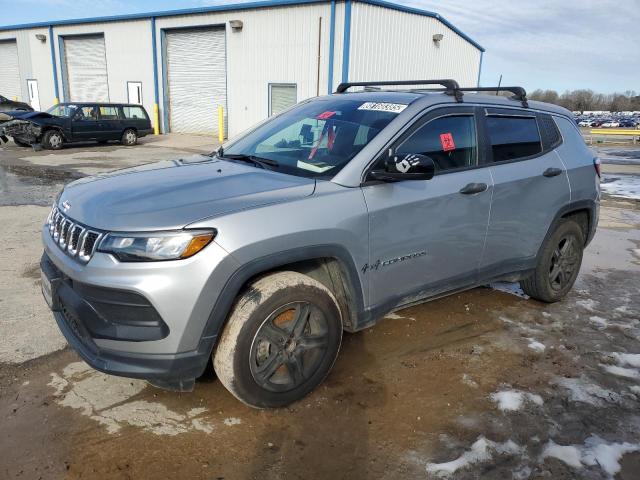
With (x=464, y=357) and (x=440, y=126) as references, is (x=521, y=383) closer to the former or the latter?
(x=464, y=357)

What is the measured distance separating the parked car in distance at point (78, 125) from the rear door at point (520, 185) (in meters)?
15.9

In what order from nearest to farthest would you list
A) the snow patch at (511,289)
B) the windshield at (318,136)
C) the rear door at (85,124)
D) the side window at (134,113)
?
the windshield at (318,136), the snow patch at (511,289), the rear door at (85,124), the side window at (134,113)

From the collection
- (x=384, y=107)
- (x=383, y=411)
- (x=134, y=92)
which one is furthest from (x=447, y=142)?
(x=134, y=92)

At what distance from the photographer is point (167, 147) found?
19.4 meters

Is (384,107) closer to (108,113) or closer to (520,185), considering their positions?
(520,185)

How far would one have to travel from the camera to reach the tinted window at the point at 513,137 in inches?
151

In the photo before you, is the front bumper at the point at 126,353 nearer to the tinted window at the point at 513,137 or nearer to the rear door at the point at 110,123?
the tinted window at the point at 513,137

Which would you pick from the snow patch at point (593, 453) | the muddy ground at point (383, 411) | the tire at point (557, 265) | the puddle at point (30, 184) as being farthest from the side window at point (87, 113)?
the snow patch at point (593, 453)

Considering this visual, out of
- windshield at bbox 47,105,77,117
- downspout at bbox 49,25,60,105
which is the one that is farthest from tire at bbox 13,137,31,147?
downspout at bbox 49,25,60,105

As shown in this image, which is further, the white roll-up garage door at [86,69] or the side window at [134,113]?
the white roll-up garage door at [86,69]

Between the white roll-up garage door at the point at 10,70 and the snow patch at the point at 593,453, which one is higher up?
the white roll-up garage door at the point at 10,70

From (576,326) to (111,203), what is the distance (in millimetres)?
3804

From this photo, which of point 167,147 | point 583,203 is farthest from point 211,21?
point 583,203

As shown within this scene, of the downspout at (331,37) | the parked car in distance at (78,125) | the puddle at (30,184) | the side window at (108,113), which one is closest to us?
the puddle at (30,184)
